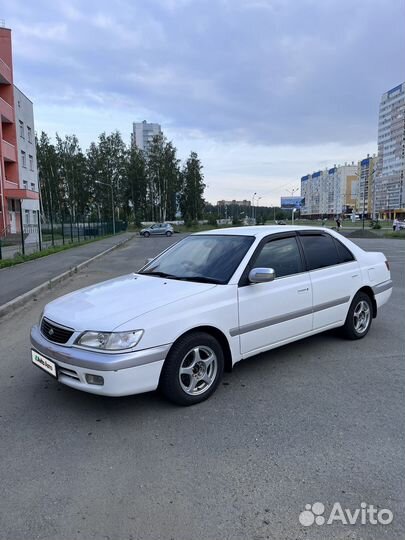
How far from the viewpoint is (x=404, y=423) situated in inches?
124

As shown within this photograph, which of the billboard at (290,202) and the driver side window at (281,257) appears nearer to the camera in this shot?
the driver side window at (281,257)

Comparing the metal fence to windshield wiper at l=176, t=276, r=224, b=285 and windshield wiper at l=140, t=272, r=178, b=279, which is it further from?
windshield wiper at l=176, t=276, r=224, b=285

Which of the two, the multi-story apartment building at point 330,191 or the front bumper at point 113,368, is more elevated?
the multi-story apartment building at point 330,191

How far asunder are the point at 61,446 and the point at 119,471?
0.58m

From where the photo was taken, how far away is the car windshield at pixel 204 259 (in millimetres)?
4016

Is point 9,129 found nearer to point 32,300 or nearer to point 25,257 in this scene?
point 25,257

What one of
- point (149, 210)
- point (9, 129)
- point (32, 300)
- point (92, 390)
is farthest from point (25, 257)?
point (149, 210)

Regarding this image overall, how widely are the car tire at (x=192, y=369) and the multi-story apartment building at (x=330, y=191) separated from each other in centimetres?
11911

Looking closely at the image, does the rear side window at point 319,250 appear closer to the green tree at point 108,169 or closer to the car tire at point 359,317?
the car tire at point 359,317

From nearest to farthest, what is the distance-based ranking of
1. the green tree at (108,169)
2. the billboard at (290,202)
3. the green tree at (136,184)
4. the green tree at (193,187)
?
the green tree at (108,169), the green tree at (136,184), the green tree at (193,187), the billboard at (290,202)

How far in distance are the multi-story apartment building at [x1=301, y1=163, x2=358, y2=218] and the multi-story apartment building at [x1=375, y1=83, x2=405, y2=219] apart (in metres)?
8.19

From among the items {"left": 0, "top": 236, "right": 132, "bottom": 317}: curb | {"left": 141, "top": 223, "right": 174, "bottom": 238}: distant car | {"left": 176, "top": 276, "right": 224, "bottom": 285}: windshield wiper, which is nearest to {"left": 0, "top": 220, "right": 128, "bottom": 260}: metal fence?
{"left": 0, "top": 236, "right": 132, "bottom": 317}: curb

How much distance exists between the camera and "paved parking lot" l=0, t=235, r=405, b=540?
7.16 feet

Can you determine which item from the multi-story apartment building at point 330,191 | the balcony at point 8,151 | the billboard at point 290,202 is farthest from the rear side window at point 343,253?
the multi-story apartment building at point 330,191
